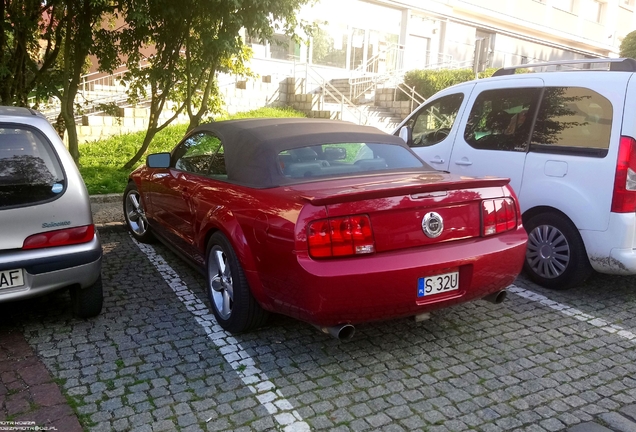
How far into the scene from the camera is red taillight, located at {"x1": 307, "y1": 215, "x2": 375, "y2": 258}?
312 centimetres

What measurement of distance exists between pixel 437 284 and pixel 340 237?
0.71 meters

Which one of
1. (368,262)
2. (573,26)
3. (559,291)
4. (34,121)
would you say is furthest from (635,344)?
(573,26)

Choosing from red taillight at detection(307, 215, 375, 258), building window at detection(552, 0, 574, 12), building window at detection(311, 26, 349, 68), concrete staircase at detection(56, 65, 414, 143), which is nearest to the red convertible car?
red taillight at detection(307, 215, 375, 258)

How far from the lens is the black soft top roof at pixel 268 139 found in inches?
154

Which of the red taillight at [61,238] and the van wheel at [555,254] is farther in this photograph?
the van wheel at [555,254]

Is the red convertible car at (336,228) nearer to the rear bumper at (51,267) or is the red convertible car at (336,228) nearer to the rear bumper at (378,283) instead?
the rear bumper at (378,283)

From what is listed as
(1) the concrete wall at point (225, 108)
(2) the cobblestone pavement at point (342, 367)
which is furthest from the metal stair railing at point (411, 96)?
(2) the cobblestone pavement at point (342, 367)

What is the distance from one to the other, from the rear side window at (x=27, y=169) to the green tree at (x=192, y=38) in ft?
12.8

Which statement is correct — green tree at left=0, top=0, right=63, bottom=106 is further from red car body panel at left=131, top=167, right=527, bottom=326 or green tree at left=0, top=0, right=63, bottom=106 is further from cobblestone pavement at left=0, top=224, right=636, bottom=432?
red car body panel at left=131, top=167, right=527, bottom=326

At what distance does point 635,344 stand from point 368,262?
7.25ft

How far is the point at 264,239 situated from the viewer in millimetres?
3391

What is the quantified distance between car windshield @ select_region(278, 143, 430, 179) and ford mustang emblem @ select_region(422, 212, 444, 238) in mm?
895

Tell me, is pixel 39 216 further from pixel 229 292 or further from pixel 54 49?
pixel 54 49

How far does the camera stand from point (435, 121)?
641cm
